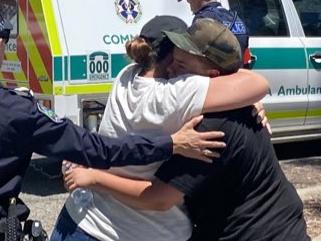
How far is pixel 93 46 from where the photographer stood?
650 cm

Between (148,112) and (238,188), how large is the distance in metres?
0.34

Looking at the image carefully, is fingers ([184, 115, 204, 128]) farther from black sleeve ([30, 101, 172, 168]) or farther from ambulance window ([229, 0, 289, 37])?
ambulance window ([229, 0, 289, 37])

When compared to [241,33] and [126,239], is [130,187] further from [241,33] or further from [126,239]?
[241,33]

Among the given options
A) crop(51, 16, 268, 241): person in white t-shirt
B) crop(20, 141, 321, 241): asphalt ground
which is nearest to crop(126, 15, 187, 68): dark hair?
crop(51, 16, 268, 241): person in white t-shirt

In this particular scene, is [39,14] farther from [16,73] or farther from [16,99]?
[16,99]

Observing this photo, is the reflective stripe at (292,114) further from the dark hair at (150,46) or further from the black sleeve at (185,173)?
the black sleeve at (185,173)

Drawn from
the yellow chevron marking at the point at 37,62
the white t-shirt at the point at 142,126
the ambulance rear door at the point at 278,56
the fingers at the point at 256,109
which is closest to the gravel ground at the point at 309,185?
the ambulance rear door at the point at 278,56

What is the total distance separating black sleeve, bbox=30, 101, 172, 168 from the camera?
87.8 inches

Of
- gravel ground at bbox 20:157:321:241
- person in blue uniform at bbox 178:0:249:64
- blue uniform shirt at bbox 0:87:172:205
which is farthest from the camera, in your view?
gravel ground at bbox 20:157:321:241

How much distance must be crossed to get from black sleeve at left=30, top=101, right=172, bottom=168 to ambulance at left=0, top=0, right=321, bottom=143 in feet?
13.4

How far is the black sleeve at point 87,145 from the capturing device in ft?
7.32

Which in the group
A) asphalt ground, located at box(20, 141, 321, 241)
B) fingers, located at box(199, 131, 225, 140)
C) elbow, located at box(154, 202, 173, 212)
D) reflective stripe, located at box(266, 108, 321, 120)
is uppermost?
fingers, located at box(199, 131, 225, 140)

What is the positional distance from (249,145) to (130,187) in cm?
36

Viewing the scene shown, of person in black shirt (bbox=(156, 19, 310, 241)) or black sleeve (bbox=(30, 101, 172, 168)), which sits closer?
black sleeve (bbox=(30, 101, 172, 168))
